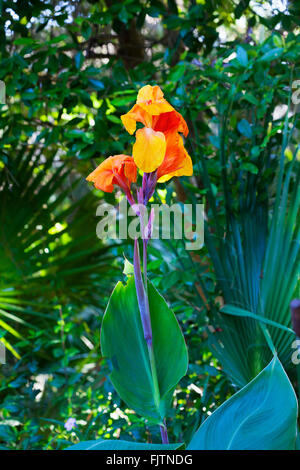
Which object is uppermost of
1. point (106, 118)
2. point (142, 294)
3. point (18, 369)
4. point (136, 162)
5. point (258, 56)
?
point (258, 56)

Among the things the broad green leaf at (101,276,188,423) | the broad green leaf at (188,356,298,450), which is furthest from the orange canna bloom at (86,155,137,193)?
the broad green leaf at (188,356,298,450)

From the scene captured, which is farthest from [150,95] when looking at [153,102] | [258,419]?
[258,419]

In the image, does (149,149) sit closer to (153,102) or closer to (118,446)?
(153,102)

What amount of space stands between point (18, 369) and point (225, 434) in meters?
0.90

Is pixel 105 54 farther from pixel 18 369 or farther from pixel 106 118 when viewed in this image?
pixel 18 369

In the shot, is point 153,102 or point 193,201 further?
point 193,201

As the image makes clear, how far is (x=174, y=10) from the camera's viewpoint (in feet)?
4.74

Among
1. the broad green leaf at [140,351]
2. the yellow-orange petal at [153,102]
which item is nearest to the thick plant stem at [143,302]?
the broad green leaf at [140,351]

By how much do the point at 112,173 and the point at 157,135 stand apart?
0.25 feet

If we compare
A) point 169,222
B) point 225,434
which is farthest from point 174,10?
point 225,434

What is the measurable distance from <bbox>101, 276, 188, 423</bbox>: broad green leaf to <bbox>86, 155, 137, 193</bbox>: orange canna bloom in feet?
0.50

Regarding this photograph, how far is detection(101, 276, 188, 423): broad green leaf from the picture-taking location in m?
0.66

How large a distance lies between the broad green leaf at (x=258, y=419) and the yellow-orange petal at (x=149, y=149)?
0.26m

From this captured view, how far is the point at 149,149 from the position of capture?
1.82ft
